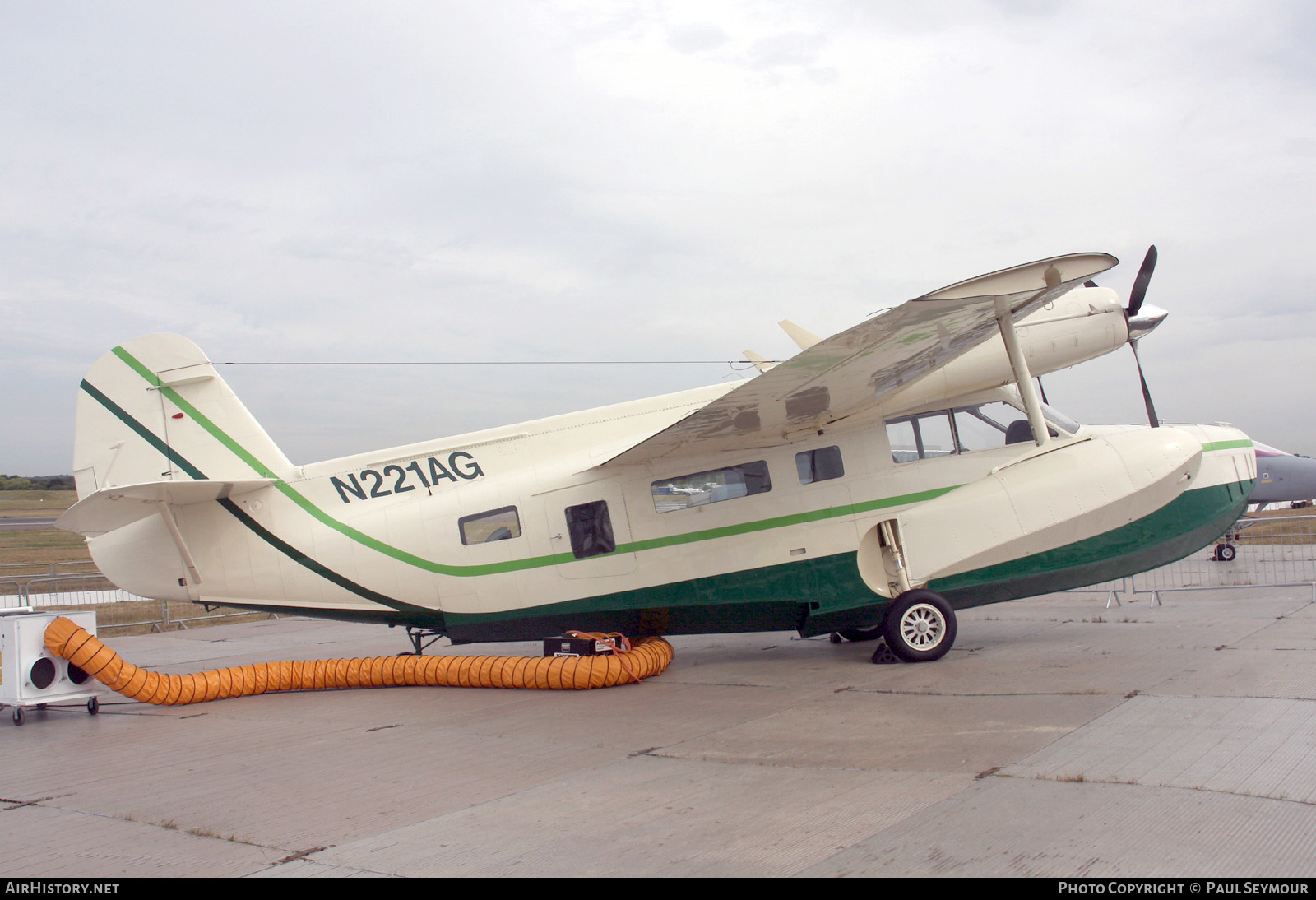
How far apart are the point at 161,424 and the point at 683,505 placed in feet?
22.8

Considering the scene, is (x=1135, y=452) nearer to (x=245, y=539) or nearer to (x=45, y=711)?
(x=245, y=539)

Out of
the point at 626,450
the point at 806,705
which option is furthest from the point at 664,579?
the point at 806,705

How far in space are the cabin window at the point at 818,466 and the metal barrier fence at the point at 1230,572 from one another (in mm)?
6796

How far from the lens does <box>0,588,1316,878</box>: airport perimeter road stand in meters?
4.53

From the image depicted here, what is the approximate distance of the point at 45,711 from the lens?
1051 cm

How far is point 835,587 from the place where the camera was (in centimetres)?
1077

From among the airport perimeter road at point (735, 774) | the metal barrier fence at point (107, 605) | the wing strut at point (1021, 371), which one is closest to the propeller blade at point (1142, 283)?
the wing strut at point (1021, 371)

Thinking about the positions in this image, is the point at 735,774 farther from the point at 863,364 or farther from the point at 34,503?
the point at 34,503

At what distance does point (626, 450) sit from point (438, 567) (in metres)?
2.86

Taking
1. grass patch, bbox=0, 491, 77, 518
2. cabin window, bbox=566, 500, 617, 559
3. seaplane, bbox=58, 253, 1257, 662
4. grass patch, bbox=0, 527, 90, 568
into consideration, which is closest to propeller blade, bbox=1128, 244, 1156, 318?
seaplane, bbox=58, 253, 1257, 662

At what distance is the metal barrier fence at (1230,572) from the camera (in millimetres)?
16109

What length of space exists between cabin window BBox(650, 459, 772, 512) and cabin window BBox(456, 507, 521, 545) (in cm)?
178

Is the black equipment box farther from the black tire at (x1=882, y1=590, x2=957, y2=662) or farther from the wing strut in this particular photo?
the wing strut

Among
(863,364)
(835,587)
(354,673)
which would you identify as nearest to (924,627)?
(835,587)
